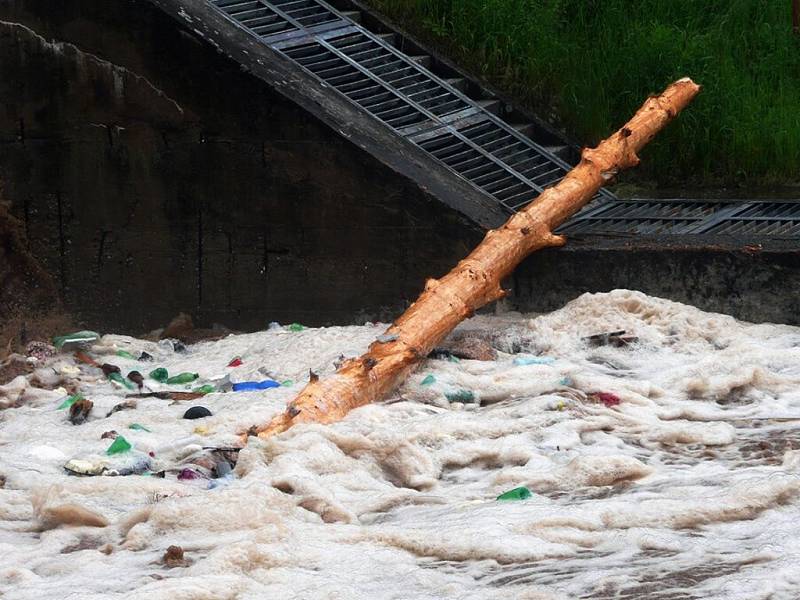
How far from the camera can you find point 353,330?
7.04m

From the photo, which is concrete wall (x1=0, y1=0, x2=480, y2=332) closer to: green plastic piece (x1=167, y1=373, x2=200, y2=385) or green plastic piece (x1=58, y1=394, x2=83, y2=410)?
green plastic piece (x1=167, y1=373, x2=200, y2=385)

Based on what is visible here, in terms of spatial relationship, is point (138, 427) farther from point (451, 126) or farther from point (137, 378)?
point (451, 126)

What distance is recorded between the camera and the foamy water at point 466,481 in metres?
3.63

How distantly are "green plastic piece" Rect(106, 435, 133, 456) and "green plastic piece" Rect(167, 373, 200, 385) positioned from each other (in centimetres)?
144

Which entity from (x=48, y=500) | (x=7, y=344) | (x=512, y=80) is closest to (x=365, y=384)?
(x=48, y=500)

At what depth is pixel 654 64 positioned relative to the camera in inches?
347

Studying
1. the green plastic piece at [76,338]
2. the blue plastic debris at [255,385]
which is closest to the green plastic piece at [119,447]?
the blue plastic debris at [255,385]

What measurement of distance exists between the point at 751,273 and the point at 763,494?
2.94 meters

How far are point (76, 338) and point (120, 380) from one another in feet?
3.33

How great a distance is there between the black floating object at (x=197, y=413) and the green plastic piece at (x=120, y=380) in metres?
0.93

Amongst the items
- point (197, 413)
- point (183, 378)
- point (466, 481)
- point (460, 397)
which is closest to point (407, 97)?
point (183, 378)

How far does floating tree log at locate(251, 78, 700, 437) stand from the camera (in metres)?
5.43

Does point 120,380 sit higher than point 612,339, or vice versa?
point 612,339

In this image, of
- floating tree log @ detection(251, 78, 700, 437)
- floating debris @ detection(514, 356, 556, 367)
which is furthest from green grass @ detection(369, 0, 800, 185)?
floating debris @ detection(514, 356, 556, 367)
